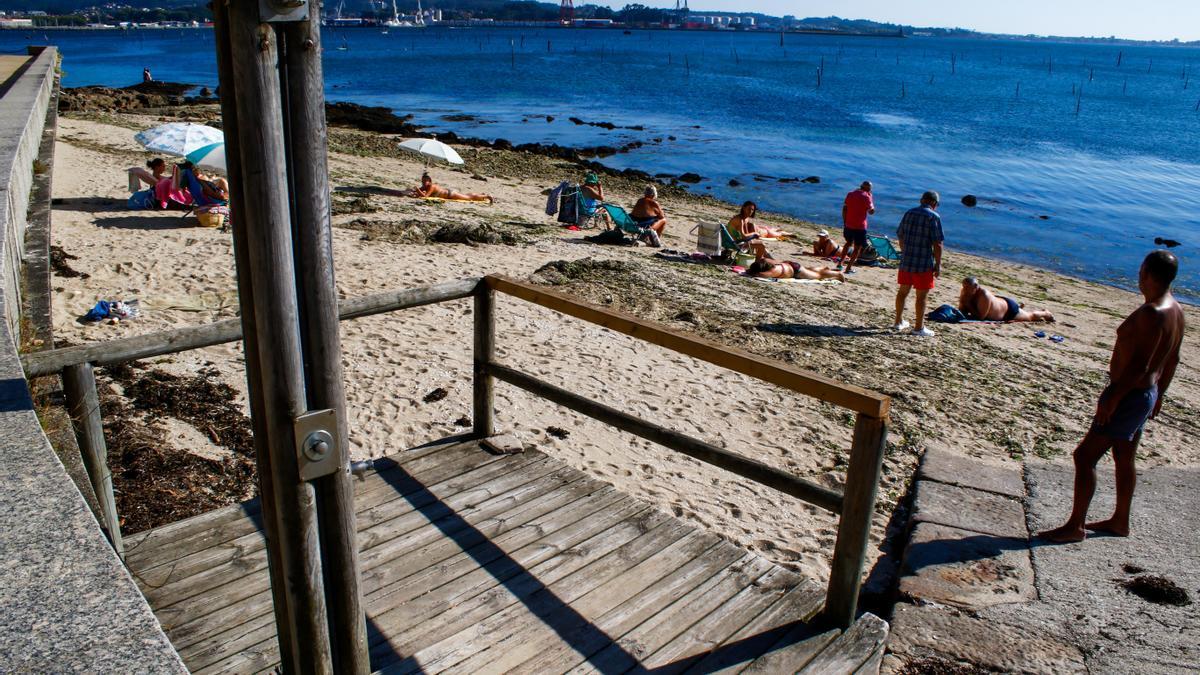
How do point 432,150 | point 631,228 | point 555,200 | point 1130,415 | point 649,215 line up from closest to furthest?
point 1130,415 < point 631,228 < point 649,215 < point 555,200 < point 432,150

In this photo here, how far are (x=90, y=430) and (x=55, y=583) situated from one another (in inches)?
64.3

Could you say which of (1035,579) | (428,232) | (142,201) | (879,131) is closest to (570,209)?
(428,232)

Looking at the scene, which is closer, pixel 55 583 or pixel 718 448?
pixel 55 583

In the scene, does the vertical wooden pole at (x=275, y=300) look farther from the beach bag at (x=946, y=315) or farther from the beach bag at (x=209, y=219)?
the beach bag at (x=946, y=315)

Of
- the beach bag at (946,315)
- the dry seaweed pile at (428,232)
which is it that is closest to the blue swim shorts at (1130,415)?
the beach bag at (946,315)

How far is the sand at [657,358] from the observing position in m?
6.31

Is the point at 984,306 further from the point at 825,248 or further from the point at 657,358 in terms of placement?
the point at 657,358

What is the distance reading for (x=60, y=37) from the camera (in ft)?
460

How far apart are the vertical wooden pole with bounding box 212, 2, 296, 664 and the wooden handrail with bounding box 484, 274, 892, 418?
1.58 meters

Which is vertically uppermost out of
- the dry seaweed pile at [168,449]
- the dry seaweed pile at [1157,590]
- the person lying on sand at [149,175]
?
the person lying on sand at [149,175]

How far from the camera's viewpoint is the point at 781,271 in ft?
44.3

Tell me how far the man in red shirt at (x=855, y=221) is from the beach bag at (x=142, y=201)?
10623 millimetres

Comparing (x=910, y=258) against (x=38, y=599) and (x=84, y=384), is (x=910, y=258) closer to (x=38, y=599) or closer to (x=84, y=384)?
(x=84, y=384)

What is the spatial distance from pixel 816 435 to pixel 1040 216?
68.9 ft
